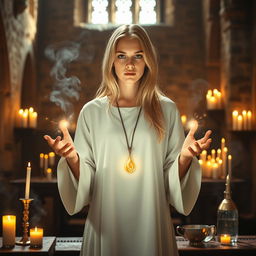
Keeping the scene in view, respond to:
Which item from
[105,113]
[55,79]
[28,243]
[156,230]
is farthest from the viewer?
[55,79]

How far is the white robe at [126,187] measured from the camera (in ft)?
6.85

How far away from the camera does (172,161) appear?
219 centimetres

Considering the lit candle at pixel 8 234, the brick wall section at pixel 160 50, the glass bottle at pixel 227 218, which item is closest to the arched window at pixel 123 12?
the brick wall section at pixel 160 50

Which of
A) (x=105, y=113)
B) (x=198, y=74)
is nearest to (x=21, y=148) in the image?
(x=198, y=74)

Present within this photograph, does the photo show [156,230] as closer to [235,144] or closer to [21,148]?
[235,144]

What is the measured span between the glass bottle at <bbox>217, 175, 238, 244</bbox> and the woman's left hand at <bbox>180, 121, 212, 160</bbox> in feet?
3.66

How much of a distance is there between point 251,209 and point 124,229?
226 inches

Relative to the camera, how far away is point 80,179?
2088 millimetres

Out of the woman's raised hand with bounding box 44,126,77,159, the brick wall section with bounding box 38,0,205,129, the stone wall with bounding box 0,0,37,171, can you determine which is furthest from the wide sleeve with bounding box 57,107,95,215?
the brick wall section with bounding box 38,0,205,129

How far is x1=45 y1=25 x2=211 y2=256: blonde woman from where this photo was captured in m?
2.09

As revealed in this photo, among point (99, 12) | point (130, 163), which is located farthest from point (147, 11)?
point (130, 163)

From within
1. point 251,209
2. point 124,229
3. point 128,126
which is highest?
point 128,126

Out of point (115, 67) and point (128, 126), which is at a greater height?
point (115, 67)

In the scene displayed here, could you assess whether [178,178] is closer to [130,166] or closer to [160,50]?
[130,166]
